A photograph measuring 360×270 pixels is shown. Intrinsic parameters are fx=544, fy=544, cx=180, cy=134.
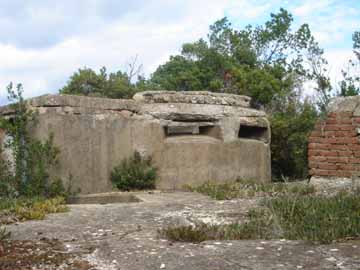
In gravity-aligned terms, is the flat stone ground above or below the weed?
below

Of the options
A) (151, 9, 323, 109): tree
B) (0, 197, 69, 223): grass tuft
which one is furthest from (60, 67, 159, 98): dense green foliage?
(0, 197, 69, 223): grass tuft

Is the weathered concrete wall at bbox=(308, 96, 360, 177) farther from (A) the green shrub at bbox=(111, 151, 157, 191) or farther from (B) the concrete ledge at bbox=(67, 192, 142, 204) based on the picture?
(B) the concrete ledge at bbox=(67, 192, 142, 204)

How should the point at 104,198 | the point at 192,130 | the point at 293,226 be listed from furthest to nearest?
1. the point at 192,130
2. the point at 104,198
3. the point at 293,226

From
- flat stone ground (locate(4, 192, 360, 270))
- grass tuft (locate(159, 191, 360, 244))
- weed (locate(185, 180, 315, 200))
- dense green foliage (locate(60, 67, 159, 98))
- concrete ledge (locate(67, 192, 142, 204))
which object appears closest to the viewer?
flat stone ground (locate(4, 192, 360, 270))

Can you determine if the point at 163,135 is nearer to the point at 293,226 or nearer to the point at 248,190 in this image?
the point at 248,190

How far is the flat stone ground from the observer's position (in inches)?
153

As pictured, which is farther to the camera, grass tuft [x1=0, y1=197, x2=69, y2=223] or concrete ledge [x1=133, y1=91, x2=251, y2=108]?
concrete ledge [x1=133, y1=91, x2=251, y2=108]

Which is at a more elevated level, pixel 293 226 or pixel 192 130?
pixel 192 130

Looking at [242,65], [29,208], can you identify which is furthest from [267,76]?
[29,208]

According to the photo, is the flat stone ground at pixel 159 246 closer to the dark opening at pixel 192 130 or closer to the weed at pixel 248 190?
the weed at pixel 248 190

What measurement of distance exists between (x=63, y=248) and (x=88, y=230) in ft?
2.54

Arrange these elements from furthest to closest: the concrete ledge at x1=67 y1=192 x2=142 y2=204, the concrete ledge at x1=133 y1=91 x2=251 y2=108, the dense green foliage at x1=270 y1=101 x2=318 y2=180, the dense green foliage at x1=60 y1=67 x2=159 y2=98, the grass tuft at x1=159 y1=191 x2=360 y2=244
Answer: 1. the dense green foliage at x1=60 y1=67 x2=159 y2=98
2. the dense green foliage at x1=270 y1=101 x2=318 y2=180
3. the concrete ledge at x1=133 y1=91 x2=251 y2=108
4. the concrete ledge at x1=67 y1=192 x2=142 y2=204
5. the grass tuft at x1=159 y1=191 x2=360 y2=244

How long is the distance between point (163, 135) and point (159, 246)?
5.43 meters

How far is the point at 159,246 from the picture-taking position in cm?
443
